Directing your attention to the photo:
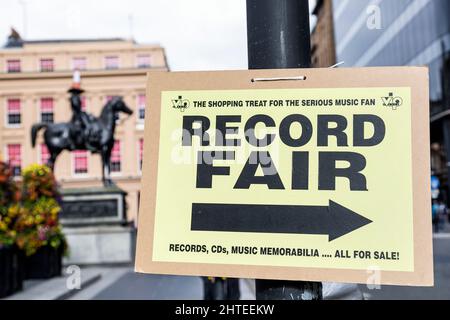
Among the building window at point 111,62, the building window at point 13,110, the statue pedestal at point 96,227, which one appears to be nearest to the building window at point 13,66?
the building window at point 13,110

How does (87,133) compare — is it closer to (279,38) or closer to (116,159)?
(279,38)

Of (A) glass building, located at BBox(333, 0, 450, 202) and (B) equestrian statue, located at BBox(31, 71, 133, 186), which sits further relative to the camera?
(A) glass building, located at BBox(333, 0, 450, 202)

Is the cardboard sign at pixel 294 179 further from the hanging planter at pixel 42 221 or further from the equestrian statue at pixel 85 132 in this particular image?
the equestrian statue at pixel 85 132

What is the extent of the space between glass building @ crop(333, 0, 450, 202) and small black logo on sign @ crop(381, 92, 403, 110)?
2532 centimetres

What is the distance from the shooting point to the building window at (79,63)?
151 ft

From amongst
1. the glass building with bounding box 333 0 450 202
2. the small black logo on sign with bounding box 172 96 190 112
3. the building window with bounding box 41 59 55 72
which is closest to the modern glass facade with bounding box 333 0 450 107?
the glass building with bounding box 333 0 450 202

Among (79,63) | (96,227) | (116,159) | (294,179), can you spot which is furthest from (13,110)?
(294,179)

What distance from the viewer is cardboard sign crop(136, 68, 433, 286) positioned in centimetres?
131

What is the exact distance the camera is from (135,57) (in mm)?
46375

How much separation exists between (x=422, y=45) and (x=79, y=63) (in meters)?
28.8

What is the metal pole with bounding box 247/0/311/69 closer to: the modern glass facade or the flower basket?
the flower basket

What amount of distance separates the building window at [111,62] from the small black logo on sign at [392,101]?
45.9 meters

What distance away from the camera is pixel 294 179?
4.46 feet
